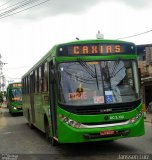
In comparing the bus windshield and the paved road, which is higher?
the bus windshield

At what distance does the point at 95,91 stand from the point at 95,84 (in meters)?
0.20

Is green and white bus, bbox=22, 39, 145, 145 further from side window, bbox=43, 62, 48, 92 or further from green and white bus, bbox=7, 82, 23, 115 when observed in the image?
green and white bus, bbox=7, 82, 23, 115

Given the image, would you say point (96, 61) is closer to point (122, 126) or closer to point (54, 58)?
point (54, 58)

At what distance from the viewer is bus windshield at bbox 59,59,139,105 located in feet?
34.8

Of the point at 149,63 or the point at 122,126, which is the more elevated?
the point at 149,63

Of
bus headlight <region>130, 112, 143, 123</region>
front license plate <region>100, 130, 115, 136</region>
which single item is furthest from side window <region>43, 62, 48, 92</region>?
bus headlight <region>130, 112, 143, 123</region>

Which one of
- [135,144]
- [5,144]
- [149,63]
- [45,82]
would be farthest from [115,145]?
[149,63]

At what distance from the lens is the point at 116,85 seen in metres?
10.8

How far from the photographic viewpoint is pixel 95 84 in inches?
422

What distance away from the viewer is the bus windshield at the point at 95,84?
10609mm

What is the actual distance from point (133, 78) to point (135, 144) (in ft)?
8.28

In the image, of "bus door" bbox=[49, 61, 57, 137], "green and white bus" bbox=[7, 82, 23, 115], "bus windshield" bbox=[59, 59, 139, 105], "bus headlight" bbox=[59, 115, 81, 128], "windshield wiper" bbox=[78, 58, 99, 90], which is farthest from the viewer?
"green and white bus" bbox=[7, 82, 23, 115]

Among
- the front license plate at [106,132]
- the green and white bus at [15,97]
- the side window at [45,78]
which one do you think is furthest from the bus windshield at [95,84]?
the green and white bus at [15,97]

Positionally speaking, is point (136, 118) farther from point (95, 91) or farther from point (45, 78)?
point (45, 78)
